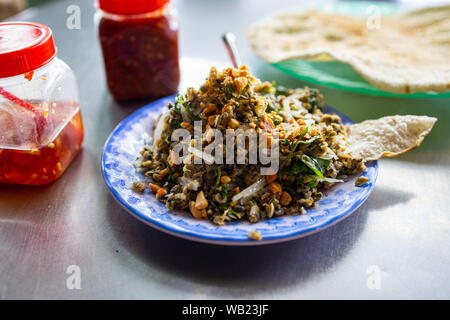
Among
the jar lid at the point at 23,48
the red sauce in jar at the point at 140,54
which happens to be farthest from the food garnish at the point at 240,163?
the red sauce in jar at the point at 140,54

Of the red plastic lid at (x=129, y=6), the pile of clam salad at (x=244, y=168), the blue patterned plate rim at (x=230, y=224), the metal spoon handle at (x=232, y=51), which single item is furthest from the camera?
the metal spoon handle at (x=232, y=51)

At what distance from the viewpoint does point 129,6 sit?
5.86 feet

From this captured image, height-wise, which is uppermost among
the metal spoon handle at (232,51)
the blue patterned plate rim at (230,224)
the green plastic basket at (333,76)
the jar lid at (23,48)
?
the jar lid at (23,48)

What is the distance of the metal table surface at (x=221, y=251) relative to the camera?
1174mm

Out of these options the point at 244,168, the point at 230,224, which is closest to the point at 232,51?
the point at 244,168

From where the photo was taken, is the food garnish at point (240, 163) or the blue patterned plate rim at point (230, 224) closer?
the blue patterned plate rim at point (230, 224)

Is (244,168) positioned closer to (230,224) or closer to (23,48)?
(230,224)

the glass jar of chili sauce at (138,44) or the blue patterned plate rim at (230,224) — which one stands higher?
the glass jar of chili sauce at (138,44)

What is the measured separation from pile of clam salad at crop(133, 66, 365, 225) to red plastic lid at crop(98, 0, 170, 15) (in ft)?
1.99

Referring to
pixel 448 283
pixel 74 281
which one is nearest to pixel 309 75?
pixel 448 283

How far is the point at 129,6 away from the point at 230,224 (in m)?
1.12

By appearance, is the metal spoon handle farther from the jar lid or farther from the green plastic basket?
the jar lid

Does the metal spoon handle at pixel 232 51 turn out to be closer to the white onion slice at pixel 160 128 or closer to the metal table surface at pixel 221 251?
the white onion slice at pixel 160 128

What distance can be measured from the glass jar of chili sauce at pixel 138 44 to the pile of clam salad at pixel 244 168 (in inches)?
23.7
